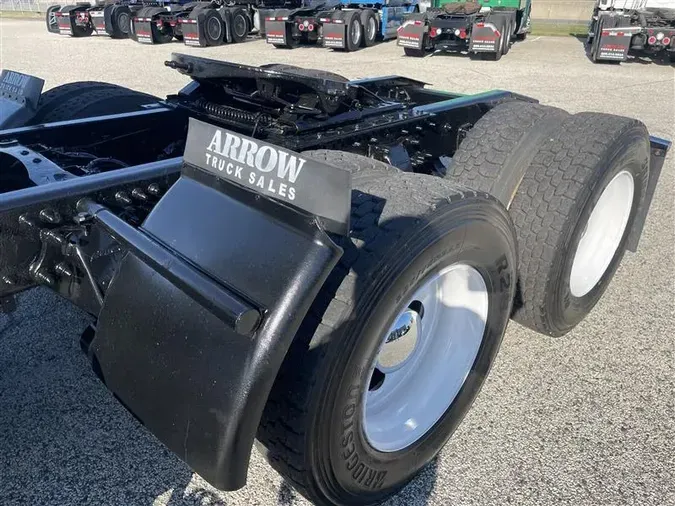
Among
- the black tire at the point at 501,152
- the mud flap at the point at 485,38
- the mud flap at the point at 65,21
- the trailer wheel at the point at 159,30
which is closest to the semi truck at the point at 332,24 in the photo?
the trailer wheel at the point at 159,30

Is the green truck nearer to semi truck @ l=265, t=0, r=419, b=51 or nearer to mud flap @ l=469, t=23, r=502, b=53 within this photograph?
mud flap @ l=469, t=23, r=502, b=53

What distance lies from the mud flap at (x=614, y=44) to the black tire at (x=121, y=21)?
1400 centimetres

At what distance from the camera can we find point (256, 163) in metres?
1.56

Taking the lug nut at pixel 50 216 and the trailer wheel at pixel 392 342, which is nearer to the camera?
the trailer wheel at pixel 392 342

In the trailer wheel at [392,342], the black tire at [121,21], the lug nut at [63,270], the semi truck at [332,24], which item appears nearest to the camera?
the trailer wheel at [392,342]

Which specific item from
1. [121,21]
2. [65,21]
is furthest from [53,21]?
[121,21]

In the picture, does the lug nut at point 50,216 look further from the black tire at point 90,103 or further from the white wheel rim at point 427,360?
the black tire at point 90,103

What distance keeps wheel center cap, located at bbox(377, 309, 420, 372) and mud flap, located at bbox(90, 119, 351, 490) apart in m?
0.66

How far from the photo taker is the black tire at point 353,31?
1508 cm

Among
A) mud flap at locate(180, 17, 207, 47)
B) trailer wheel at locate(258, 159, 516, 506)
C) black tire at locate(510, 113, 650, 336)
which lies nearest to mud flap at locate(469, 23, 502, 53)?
mud flap at locate(180, 17, 207, 47)

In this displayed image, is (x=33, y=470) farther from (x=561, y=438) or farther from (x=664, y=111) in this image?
(x=664, y=111)

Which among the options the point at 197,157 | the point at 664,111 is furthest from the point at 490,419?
the point at 664,111

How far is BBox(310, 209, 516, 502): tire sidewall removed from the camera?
159 cm

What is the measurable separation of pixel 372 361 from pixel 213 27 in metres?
16.8
